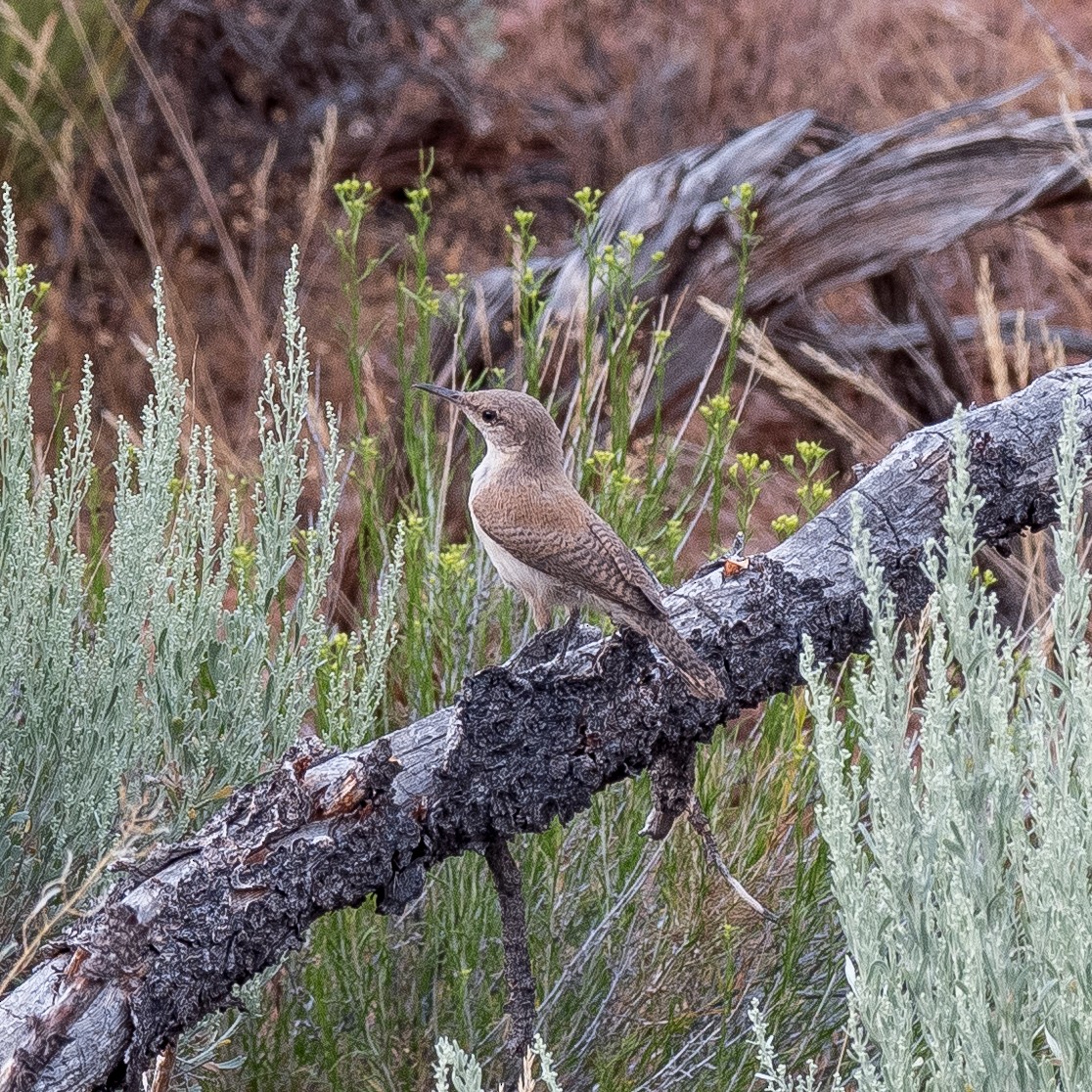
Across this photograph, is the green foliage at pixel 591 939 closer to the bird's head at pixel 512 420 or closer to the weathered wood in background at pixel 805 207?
the bird's head at pixel 512 420

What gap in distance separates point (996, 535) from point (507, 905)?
50.2 inches

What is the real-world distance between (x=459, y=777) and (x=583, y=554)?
2.35 feet

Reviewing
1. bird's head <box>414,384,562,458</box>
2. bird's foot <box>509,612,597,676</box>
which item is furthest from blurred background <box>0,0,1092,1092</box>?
bird's foot <box>509,612,597,676</box>

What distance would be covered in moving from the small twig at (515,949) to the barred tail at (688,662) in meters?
0.46

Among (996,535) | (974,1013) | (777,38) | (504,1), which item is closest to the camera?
(974,1013)

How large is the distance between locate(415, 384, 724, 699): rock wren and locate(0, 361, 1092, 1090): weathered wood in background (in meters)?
0.10

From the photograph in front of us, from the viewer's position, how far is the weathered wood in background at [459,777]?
7.63 ft

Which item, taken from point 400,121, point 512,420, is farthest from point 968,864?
point 400,121

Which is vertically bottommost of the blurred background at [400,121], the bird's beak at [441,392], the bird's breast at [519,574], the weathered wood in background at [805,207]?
the bird's breast at [519,574]

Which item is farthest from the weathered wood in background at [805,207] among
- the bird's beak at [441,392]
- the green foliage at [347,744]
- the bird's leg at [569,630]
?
the bird's leg at [569,630]

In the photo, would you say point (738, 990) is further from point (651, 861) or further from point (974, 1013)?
point (974, 1013)

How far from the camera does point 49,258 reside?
25.6ft

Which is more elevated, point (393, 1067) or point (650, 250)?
point (650, 250)

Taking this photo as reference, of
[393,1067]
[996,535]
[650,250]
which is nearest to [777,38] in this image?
[650,250]
